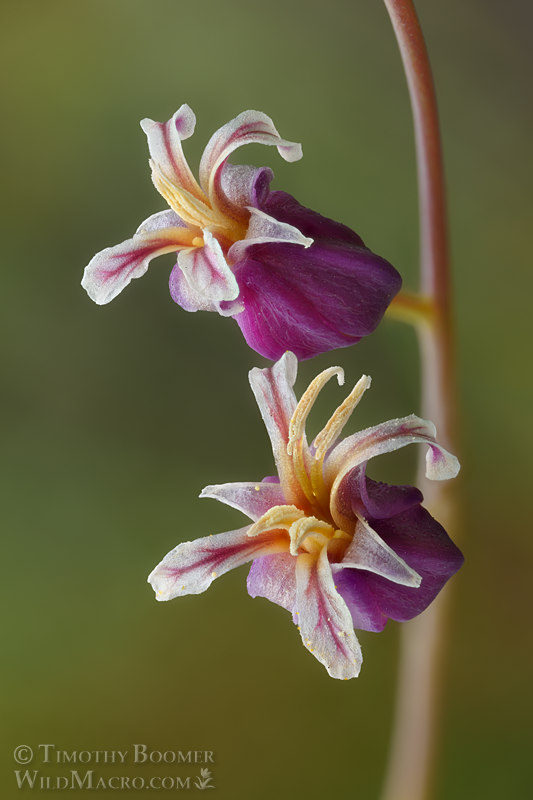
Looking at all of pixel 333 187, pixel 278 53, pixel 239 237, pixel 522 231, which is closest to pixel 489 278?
pixel 522 231

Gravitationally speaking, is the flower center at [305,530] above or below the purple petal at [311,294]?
below

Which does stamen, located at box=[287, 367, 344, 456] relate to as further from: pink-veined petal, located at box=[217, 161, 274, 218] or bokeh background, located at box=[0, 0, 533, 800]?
bokeh background, located at box=[0, 0, 533, 800]

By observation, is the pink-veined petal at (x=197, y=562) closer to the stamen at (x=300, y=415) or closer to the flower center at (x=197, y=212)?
the stamen at (x=300, y=415)

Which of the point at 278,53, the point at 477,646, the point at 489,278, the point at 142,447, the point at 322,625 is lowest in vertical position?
the point at 477,646

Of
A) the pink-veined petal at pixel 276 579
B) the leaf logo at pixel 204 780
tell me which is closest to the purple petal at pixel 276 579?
the pink-veined petal at pixel 276 579

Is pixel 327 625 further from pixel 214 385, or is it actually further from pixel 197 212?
pixel 214 385

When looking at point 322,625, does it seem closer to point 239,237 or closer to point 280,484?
point 280,484

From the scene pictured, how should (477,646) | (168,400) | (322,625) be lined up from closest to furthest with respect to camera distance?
(322,625) → (477,646) → (168,400)

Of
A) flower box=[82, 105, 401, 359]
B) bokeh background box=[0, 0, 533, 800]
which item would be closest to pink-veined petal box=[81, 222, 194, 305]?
flower box=[82, 105, 401, 359]
